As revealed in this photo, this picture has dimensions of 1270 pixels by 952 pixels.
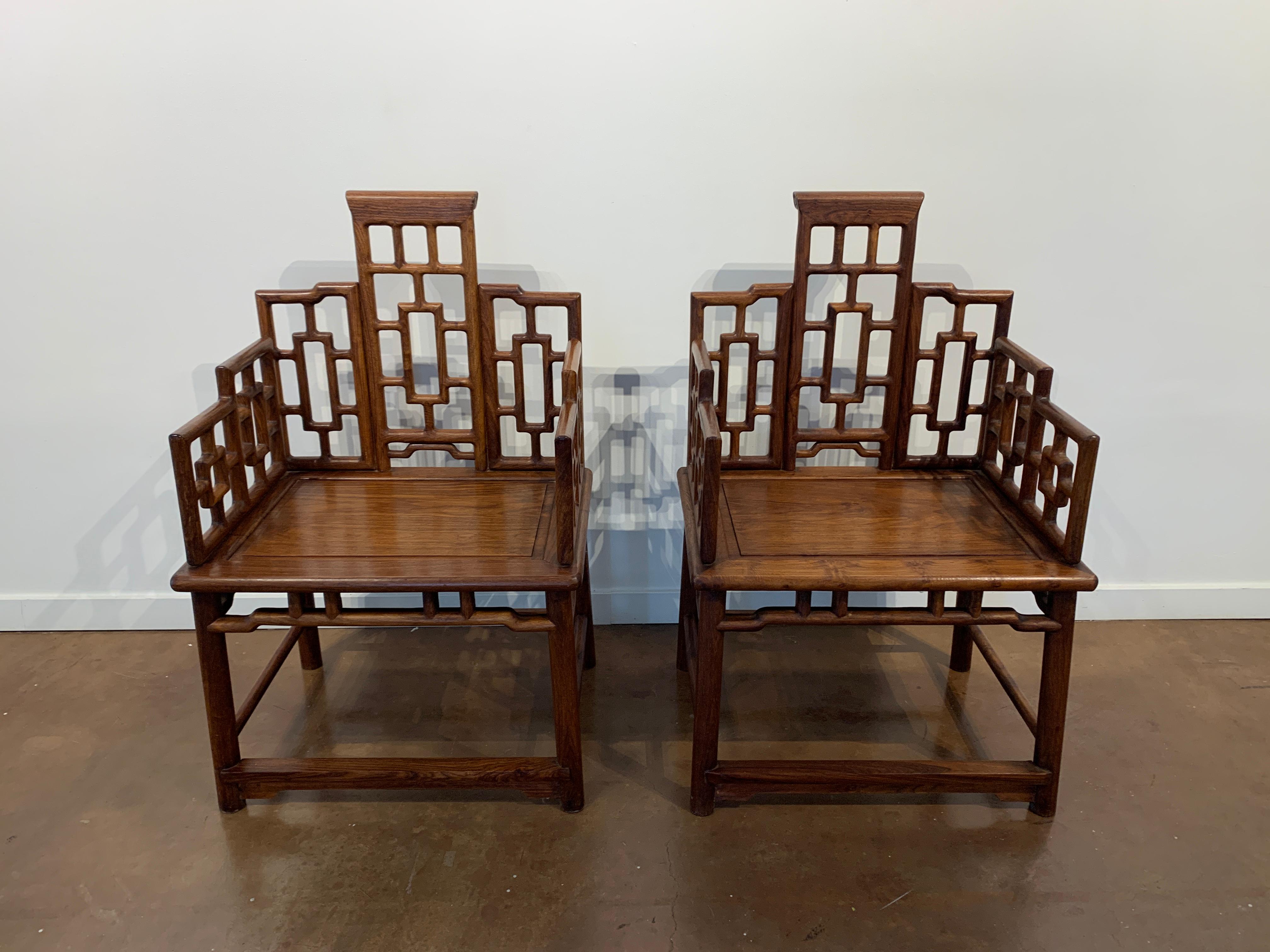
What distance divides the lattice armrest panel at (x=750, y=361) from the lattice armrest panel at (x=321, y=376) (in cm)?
77

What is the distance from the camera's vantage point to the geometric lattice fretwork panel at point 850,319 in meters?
2.09

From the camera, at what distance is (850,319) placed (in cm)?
244

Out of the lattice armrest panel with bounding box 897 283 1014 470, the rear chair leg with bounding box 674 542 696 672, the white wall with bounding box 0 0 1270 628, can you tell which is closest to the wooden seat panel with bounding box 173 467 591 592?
A: the rear chair leg with bounding box 674 542 696 672

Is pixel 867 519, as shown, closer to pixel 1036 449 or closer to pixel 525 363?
pixel 1036 449

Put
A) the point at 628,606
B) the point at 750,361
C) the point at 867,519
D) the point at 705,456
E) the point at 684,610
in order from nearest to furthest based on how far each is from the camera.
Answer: the point at 705,456 < the point at 867,519 < the point at 750,361 < the point at 684,610 < the point at 628,606

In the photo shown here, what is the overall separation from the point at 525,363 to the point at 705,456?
2.83 feet

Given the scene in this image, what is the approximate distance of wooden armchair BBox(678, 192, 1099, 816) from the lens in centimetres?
184

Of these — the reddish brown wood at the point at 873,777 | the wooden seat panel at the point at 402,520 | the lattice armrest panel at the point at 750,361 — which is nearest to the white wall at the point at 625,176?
the lattice armrest panel at the point at 750,361

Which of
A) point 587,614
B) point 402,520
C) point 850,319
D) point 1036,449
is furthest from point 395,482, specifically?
point 1036,449

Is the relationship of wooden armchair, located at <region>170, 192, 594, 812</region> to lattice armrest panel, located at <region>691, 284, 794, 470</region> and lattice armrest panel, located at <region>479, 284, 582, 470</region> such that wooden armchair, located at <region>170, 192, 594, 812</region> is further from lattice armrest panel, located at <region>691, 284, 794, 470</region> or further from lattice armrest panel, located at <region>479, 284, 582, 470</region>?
lattice armrest panel, located at <region>691, 284, 794, 470</region>

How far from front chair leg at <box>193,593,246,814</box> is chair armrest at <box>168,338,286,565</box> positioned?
0.10m

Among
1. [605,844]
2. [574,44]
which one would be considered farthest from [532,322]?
[605,844]

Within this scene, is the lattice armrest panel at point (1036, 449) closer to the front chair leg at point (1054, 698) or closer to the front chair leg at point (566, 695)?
the front chair leg at point (1054, 698)

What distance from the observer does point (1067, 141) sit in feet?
7.47
